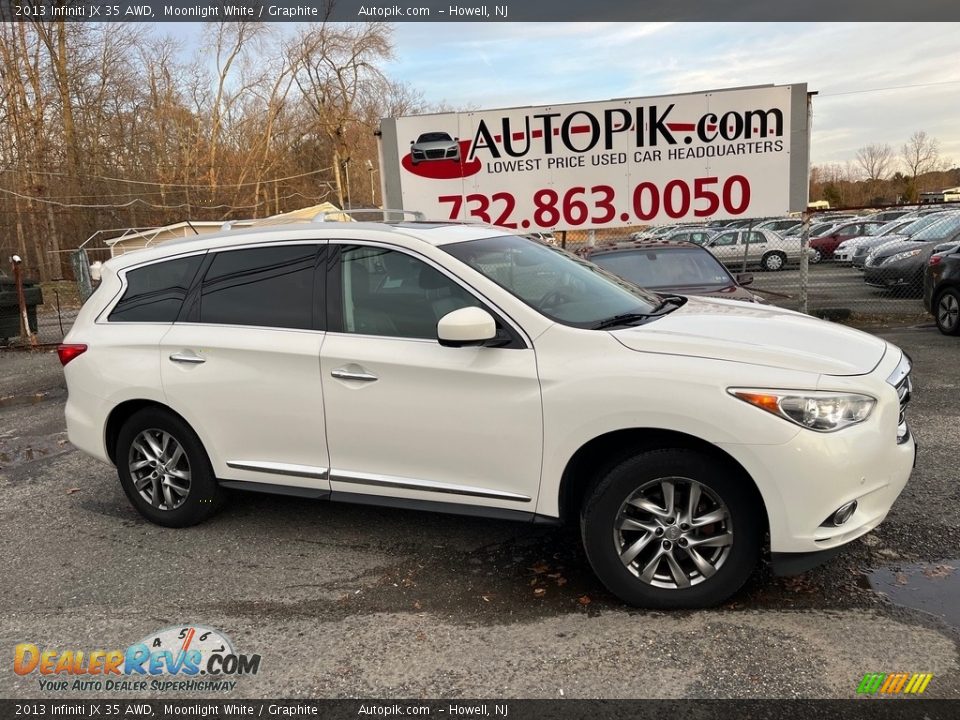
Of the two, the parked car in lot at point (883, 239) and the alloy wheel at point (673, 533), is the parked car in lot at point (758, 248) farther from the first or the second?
the alloy wheel at point (673, 533)

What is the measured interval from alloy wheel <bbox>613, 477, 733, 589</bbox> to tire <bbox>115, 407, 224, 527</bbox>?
98.6 inches

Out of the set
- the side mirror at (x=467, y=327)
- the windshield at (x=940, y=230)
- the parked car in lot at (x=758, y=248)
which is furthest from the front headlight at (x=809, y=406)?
the parked car in lot at (x=758, y=248)

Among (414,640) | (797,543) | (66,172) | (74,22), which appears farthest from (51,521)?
(74,22)

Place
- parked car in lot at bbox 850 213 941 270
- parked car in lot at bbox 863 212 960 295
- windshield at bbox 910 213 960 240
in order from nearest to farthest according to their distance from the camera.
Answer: parked car in lot at bbox 863 212 960 295 → windshield at bbox 910 213 960 240 → parked car in lot at bbox 850 213 941 270

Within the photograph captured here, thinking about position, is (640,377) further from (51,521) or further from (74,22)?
(74,22)

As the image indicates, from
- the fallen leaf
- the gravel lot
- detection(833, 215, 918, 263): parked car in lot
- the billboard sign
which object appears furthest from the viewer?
detection(833, 215, 918, 263): parked car in lot

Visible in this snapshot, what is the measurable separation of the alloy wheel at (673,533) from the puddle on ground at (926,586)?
0.89 metres

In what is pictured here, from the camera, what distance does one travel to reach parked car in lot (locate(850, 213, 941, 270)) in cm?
1748

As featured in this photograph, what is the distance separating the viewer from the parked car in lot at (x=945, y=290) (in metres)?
9.49

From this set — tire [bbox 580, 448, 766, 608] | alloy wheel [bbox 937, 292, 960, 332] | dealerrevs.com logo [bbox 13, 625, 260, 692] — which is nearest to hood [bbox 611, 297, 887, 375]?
tire [bbox 580, 448, 766, 608]

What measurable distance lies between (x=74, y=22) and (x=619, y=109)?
26.5 metres

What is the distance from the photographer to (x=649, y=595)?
321 cm

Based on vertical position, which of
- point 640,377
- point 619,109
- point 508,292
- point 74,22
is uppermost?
point 74,22

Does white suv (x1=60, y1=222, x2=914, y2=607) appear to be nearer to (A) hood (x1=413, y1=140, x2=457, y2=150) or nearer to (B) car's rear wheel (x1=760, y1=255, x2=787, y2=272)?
(A) hood (x1=413, y1=140, x2=457, y2=150)
